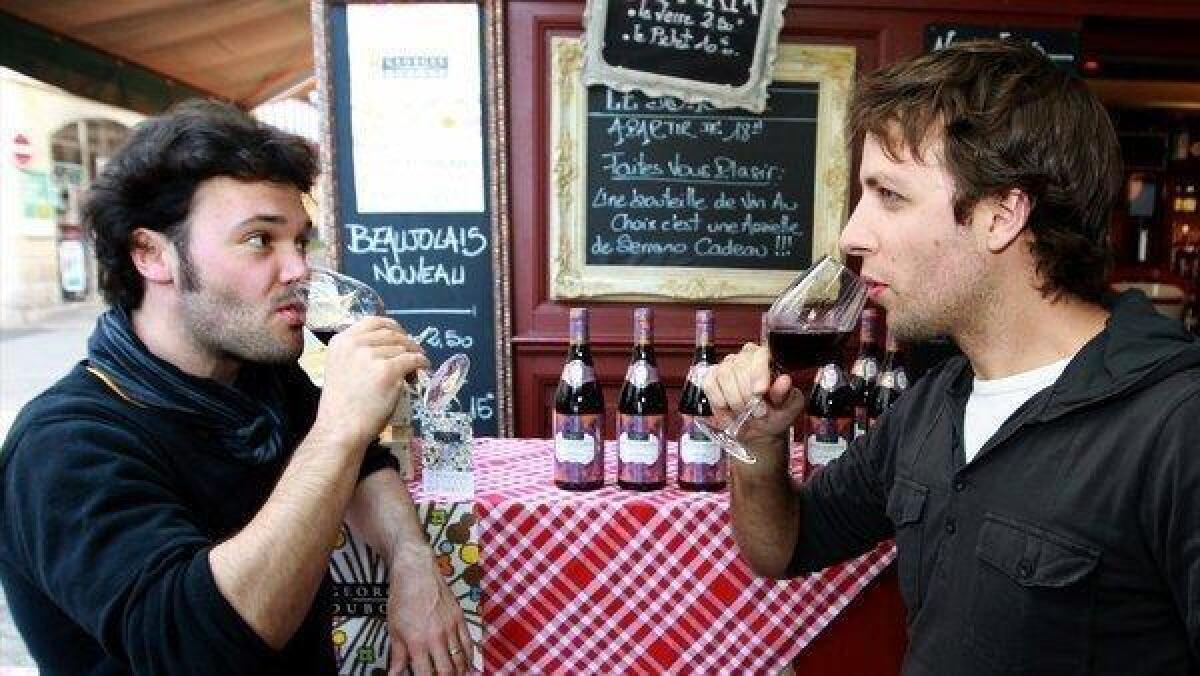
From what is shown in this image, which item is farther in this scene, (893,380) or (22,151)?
(22,151)

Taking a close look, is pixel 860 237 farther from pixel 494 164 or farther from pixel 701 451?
pixel 494 164

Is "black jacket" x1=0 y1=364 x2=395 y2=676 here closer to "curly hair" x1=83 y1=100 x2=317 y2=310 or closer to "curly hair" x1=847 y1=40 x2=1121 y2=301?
"curly hair" x1=83 y1=100 x2=317 y2=310

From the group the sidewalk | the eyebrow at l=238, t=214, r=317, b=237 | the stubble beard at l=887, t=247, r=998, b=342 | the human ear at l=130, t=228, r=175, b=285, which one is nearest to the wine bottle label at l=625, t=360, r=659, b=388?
the stubble beard at l=887, t=247, r=998, b=342

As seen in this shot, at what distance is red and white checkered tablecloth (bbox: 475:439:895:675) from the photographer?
1.83 m

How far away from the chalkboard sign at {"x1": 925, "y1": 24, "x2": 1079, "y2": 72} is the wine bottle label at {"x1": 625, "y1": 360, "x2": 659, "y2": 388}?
234 centimetres

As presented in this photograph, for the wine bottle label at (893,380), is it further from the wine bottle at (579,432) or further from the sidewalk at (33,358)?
the sidewalk at (33,358)

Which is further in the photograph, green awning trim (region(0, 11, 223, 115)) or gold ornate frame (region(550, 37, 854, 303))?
gold ornate frame (region(550, 37, 854, 303))

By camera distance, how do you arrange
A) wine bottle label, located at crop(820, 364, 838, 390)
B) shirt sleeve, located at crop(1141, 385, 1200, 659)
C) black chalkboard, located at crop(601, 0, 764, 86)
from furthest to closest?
black chalkboard, located at crop(601, 0, 764, 86)
wine bottle label, located at crop(820, 364, 838, 390)
shirt sleeve, located at crop(1141, 385, 1200, 659)

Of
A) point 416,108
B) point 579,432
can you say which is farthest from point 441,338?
point 579,432

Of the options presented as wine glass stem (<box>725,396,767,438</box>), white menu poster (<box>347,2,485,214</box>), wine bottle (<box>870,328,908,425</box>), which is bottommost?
wine bottle (<box>870,328,908,425</box>)

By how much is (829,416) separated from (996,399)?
74cm

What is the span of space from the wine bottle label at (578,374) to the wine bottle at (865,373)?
672mm

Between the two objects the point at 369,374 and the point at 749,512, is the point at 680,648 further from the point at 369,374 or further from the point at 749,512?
the point at 369,374

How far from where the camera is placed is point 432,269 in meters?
3.65
